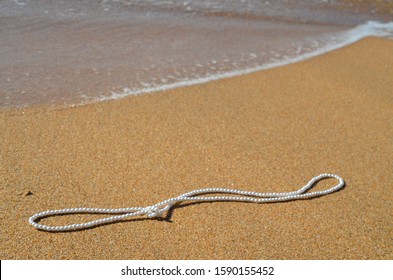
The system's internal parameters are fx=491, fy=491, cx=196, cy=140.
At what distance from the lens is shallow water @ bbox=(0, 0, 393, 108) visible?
420 cm

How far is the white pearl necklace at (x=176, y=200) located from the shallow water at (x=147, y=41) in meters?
1.45

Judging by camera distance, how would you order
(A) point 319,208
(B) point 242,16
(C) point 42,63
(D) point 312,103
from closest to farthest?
(A) point 319,208 → (D) point 312,103 → (C) point 42,63 → (B) point 242,16

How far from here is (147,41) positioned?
5.32 meters

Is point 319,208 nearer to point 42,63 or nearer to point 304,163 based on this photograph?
point 304,163

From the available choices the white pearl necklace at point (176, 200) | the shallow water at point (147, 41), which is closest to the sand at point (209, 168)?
the white pearl necklace at point (176, 200)

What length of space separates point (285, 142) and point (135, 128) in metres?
1.05

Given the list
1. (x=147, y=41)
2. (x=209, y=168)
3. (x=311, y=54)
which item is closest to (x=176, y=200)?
(x=209, y=168)

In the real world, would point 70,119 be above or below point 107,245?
above

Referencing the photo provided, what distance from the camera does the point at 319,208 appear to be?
278 cm

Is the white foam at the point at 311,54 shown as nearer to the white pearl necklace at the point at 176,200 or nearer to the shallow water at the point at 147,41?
the shallow water at the point at 147,41

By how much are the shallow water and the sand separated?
1.38 feet

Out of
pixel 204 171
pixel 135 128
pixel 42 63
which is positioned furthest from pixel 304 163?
pixel 42 63

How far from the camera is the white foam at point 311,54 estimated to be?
410 centimetres

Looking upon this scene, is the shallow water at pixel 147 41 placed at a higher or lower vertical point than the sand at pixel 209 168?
higher
